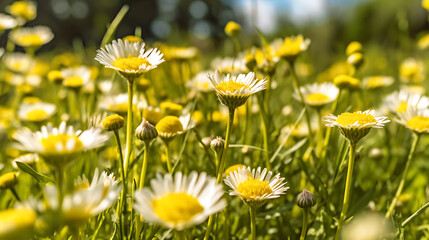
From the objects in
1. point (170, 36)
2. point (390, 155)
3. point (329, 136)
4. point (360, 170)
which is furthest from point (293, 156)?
point (170, 36)

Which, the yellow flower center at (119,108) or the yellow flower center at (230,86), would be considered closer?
the yellow flower center at (230,86)

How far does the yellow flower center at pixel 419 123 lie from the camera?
96 centimetres

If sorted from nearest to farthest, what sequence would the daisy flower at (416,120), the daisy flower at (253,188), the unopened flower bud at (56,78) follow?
the daisy flower at (253,188) < the daisy flower at (416,120) < the unopened flower bud at (56,78)

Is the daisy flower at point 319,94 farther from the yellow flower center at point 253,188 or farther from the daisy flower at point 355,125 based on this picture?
the yellow flower center at point 253,188

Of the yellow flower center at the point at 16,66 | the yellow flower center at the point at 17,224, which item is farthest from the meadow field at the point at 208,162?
the yellow flower center at the point at 16,66

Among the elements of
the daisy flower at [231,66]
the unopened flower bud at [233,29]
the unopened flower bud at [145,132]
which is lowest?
the unopened flower bud at [145,132]

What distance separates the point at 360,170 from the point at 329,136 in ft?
1.05

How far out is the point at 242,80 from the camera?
0.83 metres

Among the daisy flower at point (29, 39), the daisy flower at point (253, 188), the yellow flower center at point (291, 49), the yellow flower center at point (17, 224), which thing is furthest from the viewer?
the daisy flower at point (29, 39)

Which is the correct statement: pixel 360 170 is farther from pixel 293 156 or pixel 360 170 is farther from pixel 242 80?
pixel 242 80

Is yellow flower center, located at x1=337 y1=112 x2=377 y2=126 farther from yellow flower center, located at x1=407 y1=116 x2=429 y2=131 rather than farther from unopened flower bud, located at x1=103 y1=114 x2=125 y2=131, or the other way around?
unopened flower bud, located at x1=103 y1=114 x2=125 y2=131

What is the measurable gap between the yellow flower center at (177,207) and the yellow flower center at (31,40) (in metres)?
1.60

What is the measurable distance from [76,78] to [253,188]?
997 mm

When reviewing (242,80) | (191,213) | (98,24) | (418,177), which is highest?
(98,24)
